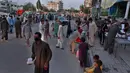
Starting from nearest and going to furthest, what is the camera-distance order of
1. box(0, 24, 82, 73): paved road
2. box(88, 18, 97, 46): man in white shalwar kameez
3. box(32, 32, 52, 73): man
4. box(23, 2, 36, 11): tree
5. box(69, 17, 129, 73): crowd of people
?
box(32, 32, 52, 73): man < box(69, 17, 129, 73): crowd of people < box(0, 24, 82, 73): paved road < box(88, 18, 97, 46): man in white shalwar kameez < box(23, 2, 36, 11): tree

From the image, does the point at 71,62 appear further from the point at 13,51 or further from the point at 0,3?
the point at 0,3

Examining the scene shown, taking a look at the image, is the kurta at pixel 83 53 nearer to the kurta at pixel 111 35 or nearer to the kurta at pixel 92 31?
the kurta at pixel 111 35

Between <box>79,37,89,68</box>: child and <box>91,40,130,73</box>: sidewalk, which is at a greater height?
<box>79,37,89,68</box>: child

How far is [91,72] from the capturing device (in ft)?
23.3

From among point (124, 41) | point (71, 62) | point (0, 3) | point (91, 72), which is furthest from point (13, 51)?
point (0, 3)

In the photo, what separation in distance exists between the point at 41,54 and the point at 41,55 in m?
0.02

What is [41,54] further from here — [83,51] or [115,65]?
[115,65]

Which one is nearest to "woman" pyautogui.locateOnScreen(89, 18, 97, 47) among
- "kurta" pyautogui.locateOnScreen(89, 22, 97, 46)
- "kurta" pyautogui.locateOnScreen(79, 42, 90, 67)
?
"kurta" pyautogui.locateOnScreen(89, 22, 97, 46)

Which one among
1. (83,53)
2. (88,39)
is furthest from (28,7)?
(83,53)

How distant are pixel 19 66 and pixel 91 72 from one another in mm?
4083

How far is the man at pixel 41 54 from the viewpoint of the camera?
6.46m

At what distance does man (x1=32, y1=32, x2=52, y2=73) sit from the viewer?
21.2ft

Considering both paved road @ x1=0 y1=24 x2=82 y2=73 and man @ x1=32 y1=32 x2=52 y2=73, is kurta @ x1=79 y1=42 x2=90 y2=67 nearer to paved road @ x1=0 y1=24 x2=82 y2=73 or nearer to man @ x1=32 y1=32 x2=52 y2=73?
paved road @ x1=0 y1=24 x2=82 y2=73

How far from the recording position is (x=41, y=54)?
21.4 feet
